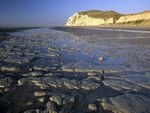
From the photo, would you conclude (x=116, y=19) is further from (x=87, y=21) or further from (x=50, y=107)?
(x=50, y=107)

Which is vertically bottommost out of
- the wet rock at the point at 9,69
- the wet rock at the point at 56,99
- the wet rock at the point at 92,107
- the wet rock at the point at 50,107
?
the wet rock at the point at 9,69

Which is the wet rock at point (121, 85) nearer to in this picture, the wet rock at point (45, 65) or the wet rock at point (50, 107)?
the wet rock at point (50, 107)

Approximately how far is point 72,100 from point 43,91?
0.69 metres

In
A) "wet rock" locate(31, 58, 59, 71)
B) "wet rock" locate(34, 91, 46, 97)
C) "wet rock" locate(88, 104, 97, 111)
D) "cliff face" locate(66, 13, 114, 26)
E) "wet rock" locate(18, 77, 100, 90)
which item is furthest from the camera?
"cliff face" locate(66, 13, 114, 26)

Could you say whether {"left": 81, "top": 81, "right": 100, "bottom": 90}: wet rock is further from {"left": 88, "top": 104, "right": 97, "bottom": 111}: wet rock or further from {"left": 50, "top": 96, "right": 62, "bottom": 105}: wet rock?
{"left": 88, "top": 104, "right": 97, "bottom": 111}: wet rock

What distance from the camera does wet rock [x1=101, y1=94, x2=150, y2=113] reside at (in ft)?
11.1

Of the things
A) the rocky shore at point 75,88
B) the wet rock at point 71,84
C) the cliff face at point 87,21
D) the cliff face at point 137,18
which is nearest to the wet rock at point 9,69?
the rocky shore at point 75,88

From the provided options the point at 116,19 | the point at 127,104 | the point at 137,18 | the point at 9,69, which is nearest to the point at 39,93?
the point at 127,104

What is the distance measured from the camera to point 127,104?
3602 mm

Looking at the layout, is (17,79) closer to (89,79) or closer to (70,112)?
(89,79)

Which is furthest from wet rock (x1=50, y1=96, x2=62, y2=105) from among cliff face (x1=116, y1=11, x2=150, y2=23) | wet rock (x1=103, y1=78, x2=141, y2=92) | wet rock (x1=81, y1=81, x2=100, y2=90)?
cliff face (x1=116, y1=11, x2=150, y2=23)

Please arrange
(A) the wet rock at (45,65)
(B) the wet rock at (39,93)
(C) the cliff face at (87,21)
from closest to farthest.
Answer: (B) the wet rock at (39,93) → (A) the wet rock at (45,65) → (C) the cliff face at (87,21)

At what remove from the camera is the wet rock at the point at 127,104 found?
3397 millimetres

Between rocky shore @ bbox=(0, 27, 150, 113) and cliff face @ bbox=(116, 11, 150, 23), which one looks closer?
rocky shore @ bbox=(0, 27, 150, 113)
